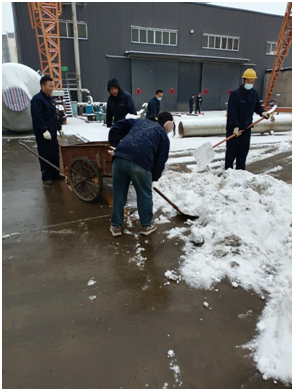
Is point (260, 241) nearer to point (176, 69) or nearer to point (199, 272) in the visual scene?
point (199, 272)

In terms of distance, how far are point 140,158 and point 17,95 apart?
881cm

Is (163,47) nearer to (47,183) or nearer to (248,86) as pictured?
(248,86)

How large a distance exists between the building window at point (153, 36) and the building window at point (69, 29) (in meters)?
3.44

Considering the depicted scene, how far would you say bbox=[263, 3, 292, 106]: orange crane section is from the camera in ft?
62.3

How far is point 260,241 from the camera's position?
284 centimetres

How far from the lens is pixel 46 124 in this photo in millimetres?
4746

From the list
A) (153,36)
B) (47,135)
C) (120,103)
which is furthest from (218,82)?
(47,135)

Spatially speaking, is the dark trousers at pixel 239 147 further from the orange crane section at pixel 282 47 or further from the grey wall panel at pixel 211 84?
the orange crane section at pixel 282 47

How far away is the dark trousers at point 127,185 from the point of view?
287 cm

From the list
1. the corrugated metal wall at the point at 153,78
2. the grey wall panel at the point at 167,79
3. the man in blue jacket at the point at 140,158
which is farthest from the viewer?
the grey wall panel at the point at 167,79

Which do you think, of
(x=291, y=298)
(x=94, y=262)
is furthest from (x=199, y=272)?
(x=94, y=262)

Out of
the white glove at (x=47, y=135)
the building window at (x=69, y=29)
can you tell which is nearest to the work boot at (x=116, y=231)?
the white glove at (x=47, y=135)

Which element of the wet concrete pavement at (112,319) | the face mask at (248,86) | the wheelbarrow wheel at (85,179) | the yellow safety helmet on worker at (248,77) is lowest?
the wet concrete pavement at (112,319)

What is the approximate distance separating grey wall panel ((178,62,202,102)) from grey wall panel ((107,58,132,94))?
4.28m
